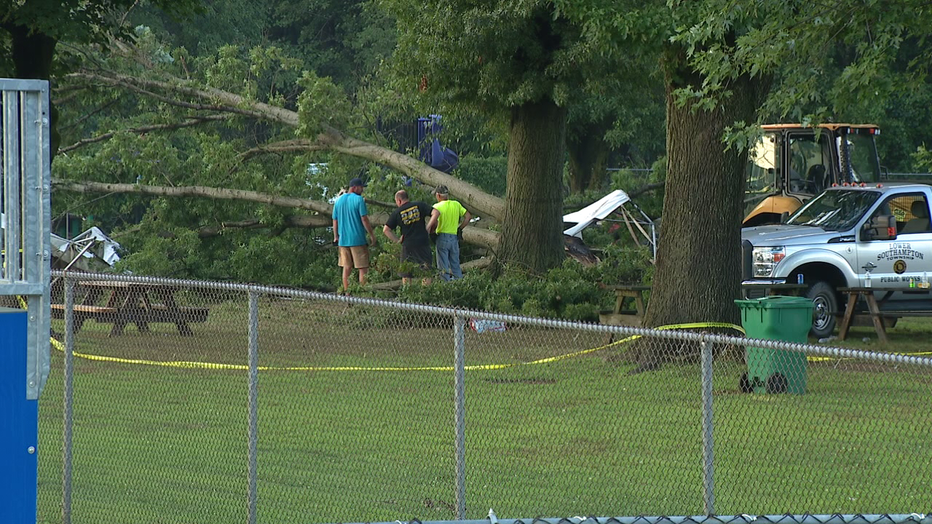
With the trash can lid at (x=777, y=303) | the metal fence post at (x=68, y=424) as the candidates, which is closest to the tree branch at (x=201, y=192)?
the trash can lid at (x=777, y=303)

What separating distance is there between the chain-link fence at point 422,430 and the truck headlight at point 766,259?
25.2 feet

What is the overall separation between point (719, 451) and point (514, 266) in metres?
11.5

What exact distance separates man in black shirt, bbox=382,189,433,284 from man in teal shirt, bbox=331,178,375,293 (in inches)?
20.5

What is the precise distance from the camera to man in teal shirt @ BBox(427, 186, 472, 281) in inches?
772

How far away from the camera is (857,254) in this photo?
1734 cm

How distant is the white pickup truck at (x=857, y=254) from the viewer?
56.4 ft

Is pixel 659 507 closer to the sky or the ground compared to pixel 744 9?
closer to the ground

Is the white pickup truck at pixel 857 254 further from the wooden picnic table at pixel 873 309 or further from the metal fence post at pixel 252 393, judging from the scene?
the metal fence post at pixel 252 393

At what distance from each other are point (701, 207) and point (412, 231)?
6841mm

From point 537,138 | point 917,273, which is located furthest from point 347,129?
point 917,273

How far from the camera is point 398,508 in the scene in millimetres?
7441

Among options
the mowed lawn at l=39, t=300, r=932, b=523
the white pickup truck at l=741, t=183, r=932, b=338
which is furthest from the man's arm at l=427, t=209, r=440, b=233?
the mowed lawn at l=39, t=300, r=932, b=523

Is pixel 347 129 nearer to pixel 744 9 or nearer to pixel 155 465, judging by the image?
pixel 744 9

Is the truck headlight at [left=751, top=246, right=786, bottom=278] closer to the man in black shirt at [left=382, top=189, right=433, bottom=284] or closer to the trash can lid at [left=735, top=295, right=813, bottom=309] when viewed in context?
the trash can lid at [left=735, top=295, right=813, bottom=309]
